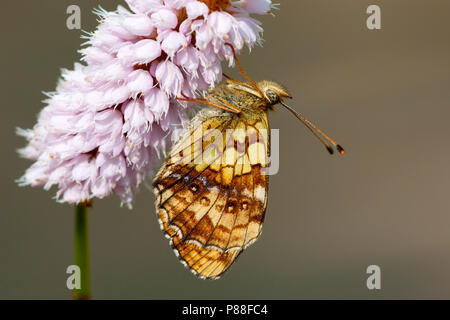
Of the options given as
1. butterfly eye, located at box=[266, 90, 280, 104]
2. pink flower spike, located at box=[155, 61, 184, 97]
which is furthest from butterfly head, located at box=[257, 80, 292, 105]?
pink flower spike, located at box=[155, 61, 184, 97]

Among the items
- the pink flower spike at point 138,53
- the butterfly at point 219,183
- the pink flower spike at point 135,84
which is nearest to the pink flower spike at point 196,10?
the pink flower spike at point 135,84

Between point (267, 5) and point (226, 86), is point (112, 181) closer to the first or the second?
point (226, 86)

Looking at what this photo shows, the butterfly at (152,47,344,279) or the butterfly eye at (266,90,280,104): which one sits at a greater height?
the butterfly eye at (266,90,280,104)

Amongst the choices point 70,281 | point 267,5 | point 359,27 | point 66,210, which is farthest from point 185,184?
point 359,27

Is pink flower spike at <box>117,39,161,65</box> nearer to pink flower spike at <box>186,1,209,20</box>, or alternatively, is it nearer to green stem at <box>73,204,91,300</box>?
pink flower spike at <box>186,1,209,20</box>

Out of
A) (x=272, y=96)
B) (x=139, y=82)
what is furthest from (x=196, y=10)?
(x=272, y=96)

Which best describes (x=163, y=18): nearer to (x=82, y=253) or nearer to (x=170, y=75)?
(x=170, y=75)
